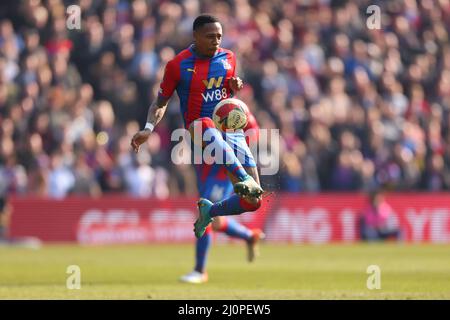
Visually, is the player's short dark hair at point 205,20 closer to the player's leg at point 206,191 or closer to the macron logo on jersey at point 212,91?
the macron logo on jersey at point 212,91

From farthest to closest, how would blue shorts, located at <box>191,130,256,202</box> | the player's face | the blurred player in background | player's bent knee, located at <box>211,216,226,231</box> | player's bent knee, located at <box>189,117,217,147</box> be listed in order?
player's bent knee, located at <box>211,216,226,231</box>, blue shorts, located at <box>191,130,256,202</box>, the player's face, player's bent knee, located at <box>189,117,217,147</box>, the blurred player in background

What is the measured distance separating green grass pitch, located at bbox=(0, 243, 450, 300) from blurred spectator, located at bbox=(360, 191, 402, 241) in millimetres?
1209

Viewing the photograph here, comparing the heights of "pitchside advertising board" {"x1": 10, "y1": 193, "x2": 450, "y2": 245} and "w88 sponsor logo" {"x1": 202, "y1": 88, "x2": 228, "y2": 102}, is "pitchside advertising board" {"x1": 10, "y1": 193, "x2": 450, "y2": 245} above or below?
below

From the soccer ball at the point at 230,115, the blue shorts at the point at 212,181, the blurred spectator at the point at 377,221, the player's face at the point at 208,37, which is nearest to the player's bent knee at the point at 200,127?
the soccer ball at the point at 230,115

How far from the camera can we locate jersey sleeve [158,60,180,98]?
14125 mm

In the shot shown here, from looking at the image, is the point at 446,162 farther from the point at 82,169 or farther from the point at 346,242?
the point at 82,169

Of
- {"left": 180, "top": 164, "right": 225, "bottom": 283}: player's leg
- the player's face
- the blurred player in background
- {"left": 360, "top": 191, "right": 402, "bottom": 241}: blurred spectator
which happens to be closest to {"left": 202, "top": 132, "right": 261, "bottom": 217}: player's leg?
the blurred player in background

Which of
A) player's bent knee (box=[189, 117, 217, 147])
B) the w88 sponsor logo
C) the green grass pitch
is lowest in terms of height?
the green grass pitch

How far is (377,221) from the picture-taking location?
89.0ft

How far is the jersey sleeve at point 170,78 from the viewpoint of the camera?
14125 mm

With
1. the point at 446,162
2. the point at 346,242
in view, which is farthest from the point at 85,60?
the point at 446,162

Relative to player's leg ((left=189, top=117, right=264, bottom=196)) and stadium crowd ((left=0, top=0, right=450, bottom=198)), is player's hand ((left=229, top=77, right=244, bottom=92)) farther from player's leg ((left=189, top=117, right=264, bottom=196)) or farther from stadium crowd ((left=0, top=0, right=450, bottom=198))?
stadium crowd ((left=0, top=0, right=450, bottom=198))

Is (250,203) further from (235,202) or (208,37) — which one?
(208,37)
